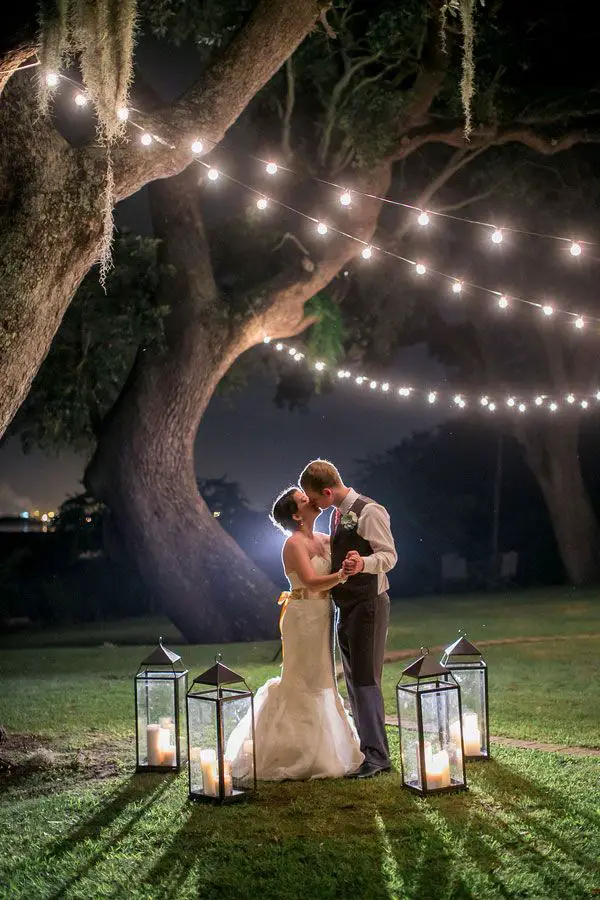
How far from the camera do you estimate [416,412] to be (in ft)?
84.0

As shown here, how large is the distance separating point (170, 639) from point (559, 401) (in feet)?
33.2

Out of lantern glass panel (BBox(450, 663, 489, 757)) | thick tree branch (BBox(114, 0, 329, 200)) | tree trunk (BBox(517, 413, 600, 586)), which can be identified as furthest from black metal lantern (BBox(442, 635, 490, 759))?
tree trunk (BBox(517, 413, 600, 586))

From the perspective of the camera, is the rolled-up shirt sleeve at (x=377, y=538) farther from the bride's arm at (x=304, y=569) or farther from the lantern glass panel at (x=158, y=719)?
the lantern glass panel at (x=158, y=719)

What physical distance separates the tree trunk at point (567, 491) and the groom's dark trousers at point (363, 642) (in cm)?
1622

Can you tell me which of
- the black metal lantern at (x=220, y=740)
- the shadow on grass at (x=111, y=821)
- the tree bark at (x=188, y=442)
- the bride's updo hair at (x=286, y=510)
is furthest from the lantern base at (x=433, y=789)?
the tree bark at (x=188, y=442)

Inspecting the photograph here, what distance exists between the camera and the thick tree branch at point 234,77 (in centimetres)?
597

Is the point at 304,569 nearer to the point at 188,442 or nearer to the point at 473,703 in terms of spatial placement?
the point at 473,703

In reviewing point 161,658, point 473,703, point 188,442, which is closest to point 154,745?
point 161,658

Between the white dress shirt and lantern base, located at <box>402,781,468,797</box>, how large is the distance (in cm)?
97

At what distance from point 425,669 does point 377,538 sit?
744 millimetres

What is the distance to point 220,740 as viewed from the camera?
4207mm

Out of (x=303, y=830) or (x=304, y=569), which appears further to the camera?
(x=304, y=569)

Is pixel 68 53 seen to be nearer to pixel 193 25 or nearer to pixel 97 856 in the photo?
pixel 97 856

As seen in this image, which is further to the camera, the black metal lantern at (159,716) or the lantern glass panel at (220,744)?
the black metal lantern at (159,716)
